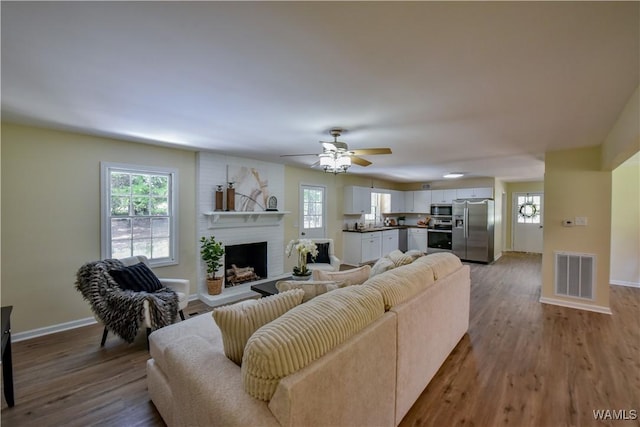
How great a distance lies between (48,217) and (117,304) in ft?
4.84

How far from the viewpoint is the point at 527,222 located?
834 cm

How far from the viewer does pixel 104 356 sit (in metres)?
2.69

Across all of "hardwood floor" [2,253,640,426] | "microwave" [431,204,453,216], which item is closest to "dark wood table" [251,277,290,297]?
"hardwood floor" [2,253,640,426]

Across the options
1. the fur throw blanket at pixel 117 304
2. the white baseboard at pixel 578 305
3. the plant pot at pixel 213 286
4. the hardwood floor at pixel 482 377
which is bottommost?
the hardwood floor at pixel 482 377

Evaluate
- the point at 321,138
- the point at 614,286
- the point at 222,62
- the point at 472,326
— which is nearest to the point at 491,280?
the point at 614,286

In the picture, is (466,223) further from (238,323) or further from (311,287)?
(238,323)

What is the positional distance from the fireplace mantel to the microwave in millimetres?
4676

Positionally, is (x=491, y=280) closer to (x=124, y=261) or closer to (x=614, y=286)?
(x=614, y=286)

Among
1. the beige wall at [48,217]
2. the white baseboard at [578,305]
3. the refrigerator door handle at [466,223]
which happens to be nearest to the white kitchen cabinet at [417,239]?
the refrigerator door handle at [466,223]

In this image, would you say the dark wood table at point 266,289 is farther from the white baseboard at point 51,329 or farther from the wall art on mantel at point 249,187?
the white baseboard at point 51,329

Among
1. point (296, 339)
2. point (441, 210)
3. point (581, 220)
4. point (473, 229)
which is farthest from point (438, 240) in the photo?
point (296, 339)

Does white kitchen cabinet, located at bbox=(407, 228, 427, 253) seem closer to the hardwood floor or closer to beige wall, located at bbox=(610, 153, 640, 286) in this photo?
beige wall, located at bbox=(610, 153, 640, 286)

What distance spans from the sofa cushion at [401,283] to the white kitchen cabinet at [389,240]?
5131 mm

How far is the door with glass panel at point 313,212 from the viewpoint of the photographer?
5.93m
